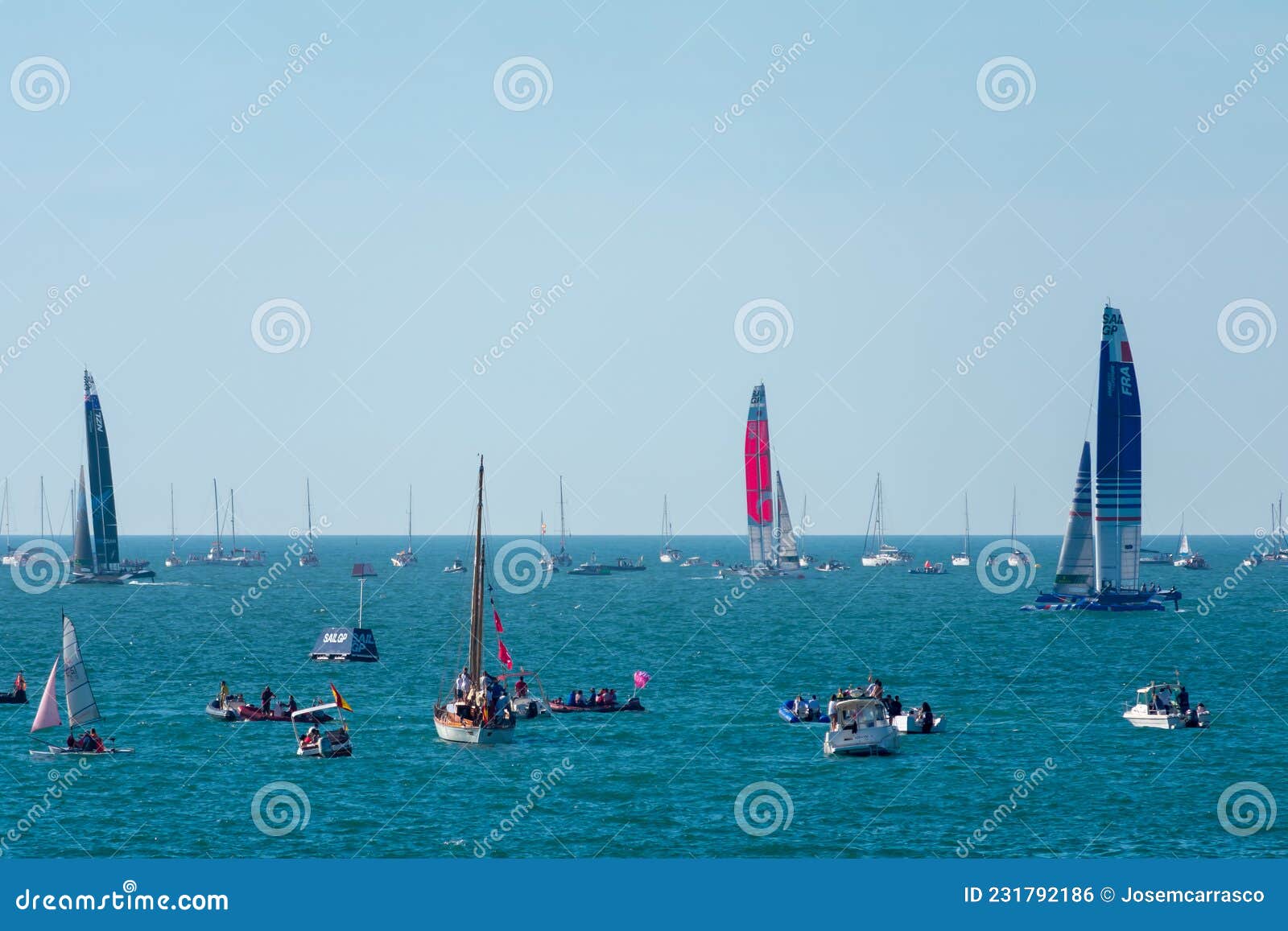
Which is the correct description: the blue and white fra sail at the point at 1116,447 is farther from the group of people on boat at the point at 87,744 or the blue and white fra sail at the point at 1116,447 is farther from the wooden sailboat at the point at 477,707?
the group of people on boat at the point at 87,744

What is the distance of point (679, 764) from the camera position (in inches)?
2874

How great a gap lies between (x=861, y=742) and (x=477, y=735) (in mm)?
18667

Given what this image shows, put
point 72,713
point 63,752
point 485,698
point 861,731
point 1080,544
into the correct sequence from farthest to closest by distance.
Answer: point 1080,544, point 72,713, point 485,698, point 861,731, point 63,752

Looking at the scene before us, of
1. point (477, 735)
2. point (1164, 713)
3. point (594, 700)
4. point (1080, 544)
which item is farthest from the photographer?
point (1080, 544)

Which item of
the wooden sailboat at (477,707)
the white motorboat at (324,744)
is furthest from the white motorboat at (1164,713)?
the white motorboat at (324,744)

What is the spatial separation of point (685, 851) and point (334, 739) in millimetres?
23620

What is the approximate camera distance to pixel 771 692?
9975 cm

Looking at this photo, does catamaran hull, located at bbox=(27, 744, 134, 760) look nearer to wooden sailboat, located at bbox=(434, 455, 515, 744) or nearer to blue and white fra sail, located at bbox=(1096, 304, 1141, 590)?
wooden sailboat, located at bbox=(434, 455, 515, 744)

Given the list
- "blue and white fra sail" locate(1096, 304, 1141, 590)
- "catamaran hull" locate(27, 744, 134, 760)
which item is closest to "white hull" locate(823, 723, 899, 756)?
"catamaran hull" locate(27, 744, 134, 760)

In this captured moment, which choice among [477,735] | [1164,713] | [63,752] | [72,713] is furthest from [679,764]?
[72,713]

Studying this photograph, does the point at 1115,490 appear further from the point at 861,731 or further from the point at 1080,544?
the point at 861,731

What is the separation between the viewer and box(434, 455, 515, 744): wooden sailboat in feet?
252

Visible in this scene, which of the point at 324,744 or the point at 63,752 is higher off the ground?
the point at 324,744

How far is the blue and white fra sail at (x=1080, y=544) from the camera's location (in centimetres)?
16850
